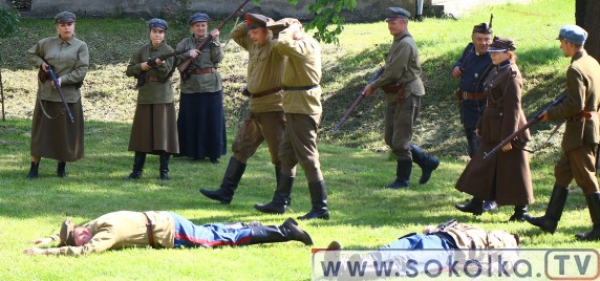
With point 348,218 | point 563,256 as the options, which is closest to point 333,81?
point 348,218

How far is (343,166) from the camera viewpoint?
13.4 m

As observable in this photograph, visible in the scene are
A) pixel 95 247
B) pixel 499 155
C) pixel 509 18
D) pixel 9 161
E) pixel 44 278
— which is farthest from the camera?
pixel 509 18

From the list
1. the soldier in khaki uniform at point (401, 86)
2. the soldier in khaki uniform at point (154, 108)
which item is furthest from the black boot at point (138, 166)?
the soldier in khaki uniform at point (401, 86)

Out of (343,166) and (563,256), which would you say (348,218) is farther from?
(343,166)

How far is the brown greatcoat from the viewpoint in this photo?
9414 millimetres

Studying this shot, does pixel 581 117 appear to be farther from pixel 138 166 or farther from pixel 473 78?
pixel 138 166

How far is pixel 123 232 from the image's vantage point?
25.2 ft

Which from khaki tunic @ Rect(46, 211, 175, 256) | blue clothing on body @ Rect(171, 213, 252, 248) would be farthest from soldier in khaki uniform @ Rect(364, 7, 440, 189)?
khaki tunic @ Rect(46, 211, 175, 256)

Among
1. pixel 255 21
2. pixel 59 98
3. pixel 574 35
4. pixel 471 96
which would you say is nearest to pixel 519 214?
pixel 574 35

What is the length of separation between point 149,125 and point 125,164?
130 cm

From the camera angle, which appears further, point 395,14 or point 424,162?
point 424,162

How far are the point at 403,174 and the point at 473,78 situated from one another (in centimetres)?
135

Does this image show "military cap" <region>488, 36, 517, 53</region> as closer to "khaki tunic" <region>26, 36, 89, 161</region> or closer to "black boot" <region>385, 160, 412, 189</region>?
"black boot" <region>385, 160, 412, 189</region>

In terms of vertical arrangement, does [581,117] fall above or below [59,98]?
above
